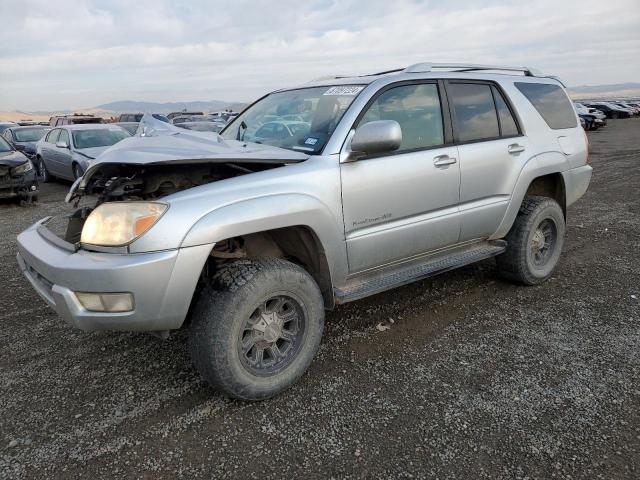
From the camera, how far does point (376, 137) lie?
2.86m

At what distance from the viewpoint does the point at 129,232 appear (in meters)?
2.39

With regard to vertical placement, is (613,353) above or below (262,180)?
below

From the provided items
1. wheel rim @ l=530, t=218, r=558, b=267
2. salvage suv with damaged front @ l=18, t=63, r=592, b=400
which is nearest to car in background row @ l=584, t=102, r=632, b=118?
wheel rim @ l=530, t=218, r=558, b=267

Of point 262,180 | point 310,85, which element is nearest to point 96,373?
point 262,180

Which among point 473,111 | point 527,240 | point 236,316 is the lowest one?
point 527,240

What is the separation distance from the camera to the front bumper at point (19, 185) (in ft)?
29.3

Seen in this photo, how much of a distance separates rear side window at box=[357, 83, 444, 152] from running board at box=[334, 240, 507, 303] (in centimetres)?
86

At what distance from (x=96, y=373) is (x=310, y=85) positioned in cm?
258

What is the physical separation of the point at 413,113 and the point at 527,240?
1.64m

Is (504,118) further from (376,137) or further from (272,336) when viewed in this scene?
(272,336)

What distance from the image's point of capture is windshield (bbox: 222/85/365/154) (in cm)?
322

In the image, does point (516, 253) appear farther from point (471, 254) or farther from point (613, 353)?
point (613, 353)

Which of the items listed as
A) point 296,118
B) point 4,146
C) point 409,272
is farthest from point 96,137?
point 409,272

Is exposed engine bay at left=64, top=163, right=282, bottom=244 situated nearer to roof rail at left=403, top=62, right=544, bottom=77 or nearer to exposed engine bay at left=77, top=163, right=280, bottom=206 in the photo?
exposed engine bay at left=77, top=163, right=280, bottom=206
